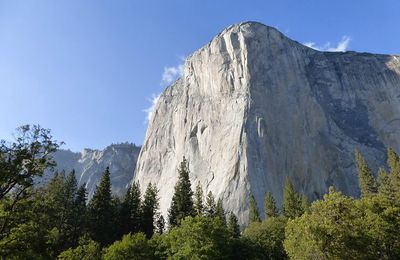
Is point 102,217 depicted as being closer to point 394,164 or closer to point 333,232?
point 333,232

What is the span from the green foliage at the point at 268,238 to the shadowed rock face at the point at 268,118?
29.0 metres

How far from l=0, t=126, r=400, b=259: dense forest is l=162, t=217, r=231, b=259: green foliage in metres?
0.10

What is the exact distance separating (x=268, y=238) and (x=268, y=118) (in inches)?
2228

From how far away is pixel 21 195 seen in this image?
25.0m

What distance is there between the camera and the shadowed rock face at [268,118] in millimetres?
99500

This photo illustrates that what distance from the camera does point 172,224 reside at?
58.8 metres

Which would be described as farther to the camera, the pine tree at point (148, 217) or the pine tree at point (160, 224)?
the pine tree at point (160, 224)

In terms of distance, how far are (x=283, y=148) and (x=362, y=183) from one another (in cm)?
3210

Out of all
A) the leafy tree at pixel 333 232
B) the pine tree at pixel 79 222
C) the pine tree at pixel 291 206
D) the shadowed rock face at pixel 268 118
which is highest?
the shadowed rock face at pixel 268 118

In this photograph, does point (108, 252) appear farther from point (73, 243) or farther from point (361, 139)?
point (361, 139)

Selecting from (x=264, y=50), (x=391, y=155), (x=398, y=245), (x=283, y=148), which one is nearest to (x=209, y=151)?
(x=283, y=148)

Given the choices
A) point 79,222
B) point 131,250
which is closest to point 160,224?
point 79,222

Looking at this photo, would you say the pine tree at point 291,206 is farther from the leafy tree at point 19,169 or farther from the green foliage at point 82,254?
the leafy tree at point 19,169

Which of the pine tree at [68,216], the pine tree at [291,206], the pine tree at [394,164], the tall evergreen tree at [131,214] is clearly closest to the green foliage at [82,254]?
the pine tree at [68,216]
